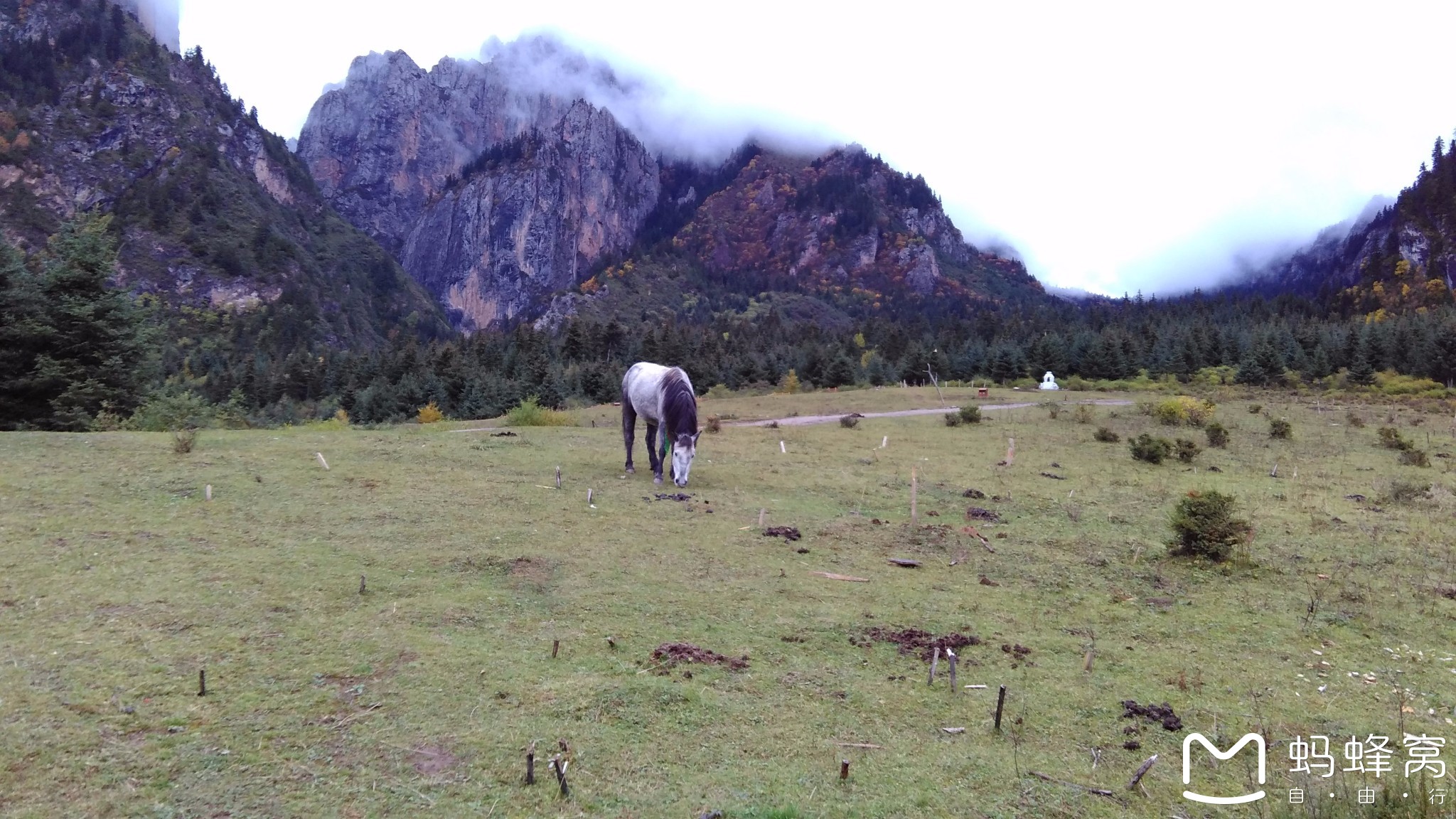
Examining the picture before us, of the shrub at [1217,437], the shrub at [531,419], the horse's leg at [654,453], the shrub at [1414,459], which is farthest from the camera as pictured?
the shrub at [531,419]

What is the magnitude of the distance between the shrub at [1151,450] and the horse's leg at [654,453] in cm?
1572

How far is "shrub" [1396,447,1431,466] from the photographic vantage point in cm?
2150

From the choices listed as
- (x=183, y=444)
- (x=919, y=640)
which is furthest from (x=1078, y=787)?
(x=183, y=444)

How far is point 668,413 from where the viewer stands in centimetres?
1714

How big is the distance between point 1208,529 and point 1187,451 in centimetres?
1292

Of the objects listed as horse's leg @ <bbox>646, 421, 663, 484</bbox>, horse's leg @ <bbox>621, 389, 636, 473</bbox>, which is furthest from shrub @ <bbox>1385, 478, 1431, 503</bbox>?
horse's leg @ <bbox>621, 389, 636, 473</bbox>

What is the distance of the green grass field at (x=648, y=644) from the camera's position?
5207mm

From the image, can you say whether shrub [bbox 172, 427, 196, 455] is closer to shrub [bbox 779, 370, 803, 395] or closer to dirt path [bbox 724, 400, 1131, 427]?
dirt path [bbox 724, 400, 1131, 427]

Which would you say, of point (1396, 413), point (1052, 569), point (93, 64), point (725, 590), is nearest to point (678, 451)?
point (725, 590)

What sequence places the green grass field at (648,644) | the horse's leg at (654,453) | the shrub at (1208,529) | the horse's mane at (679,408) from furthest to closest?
1. the horse's leg at (654,453)
2. the horse's mane at (679,408)
3. the shrub at (1208,529)
4. the green grass field at (648,644)

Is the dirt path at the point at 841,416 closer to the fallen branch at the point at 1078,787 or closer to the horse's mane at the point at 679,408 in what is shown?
the horse's mane at the point at 679,408

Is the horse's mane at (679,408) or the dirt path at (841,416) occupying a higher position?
the horse's mane at (679,408)

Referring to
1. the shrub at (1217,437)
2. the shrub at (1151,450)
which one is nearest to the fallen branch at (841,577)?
the shrub at (1151,450)

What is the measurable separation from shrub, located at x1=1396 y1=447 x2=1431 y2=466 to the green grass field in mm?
7449
